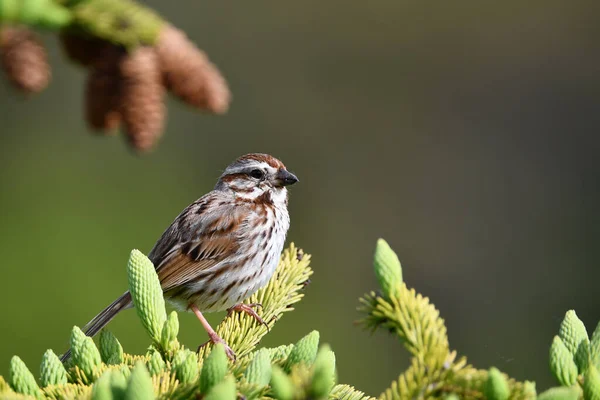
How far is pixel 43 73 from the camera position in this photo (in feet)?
6.66

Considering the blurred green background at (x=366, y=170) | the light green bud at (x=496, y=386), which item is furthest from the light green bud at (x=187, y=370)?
the blurred green background at (x=366, y=170)

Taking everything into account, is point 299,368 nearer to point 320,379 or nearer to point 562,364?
point 320,379

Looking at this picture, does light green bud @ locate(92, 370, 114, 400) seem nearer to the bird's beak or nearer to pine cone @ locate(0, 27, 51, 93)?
pine cone @ locate(0, 27, 51, 93)

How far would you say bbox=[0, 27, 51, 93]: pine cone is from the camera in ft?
6.59

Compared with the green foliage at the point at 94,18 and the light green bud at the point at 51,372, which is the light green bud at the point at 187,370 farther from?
the green foliage at the point at 94,18

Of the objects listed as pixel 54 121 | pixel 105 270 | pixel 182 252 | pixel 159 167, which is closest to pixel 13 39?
pixel 182 252

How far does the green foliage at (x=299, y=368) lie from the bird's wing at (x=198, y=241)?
4.93 feet

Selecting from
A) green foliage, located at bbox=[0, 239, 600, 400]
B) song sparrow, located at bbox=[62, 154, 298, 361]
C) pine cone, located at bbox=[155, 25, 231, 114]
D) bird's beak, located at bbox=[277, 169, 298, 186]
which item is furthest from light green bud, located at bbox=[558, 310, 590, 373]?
bird's beak, located at bbox=[277, 169, 298, 186]

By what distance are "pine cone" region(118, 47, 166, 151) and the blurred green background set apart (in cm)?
309

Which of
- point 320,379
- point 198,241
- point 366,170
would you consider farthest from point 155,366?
point 366,170

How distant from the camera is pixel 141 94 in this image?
2.19 m

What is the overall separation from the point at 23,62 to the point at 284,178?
6.47 feet

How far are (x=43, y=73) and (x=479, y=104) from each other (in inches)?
325

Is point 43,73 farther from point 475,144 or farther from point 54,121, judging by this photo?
point 475,144
